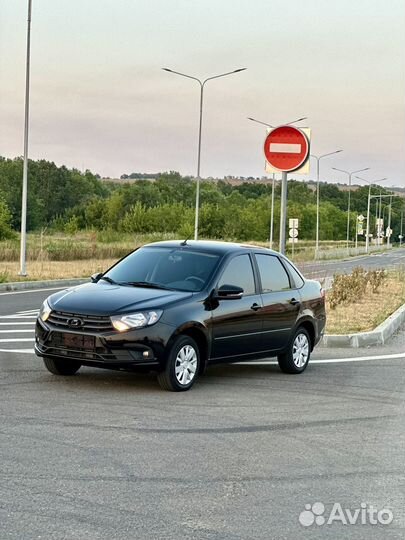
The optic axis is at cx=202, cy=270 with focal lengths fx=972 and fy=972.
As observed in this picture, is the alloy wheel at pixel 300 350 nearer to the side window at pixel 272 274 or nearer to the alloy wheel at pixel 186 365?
the side window at pixel 272 274

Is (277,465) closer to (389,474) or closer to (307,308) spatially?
(389,474)

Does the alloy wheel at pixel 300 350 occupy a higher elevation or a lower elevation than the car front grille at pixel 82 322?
lower

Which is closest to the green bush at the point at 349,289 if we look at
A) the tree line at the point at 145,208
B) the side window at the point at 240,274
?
the side window at the point at 240,274

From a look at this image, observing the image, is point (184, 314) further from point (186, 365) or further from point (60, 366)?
point (60, 366)

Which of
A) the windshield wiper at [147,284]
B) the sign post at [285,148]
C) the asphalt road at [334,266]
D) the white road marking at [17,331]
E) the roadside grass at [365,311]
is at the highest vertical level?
the sign post at [285,148]

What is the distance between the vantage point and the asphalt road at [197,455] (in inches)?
207

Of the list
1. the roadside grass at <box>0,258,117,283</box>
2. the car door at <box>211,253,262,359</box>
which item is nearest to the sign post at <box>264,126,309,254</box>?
the car door at <box>211,253,262,359</box>

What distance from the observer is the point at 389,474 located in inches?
256

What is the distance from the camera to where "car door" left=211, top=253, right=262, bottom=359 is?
10.2 metres

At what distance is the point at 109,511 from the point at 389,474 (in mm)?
2082

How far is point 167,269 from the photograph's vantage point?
10.7 m

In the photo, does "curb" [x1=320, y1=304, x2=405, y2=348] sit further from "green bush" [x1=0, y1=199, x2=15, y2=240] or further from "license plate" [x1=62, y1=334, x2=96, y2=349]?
"green bush" [x1=0, y1=199, x2=15, y2=240]

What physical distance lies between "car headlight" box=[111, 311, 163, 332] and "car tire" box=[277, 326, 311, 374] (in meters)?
2.33

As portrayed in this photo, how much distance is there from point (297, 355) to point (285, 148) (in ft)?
18.0
